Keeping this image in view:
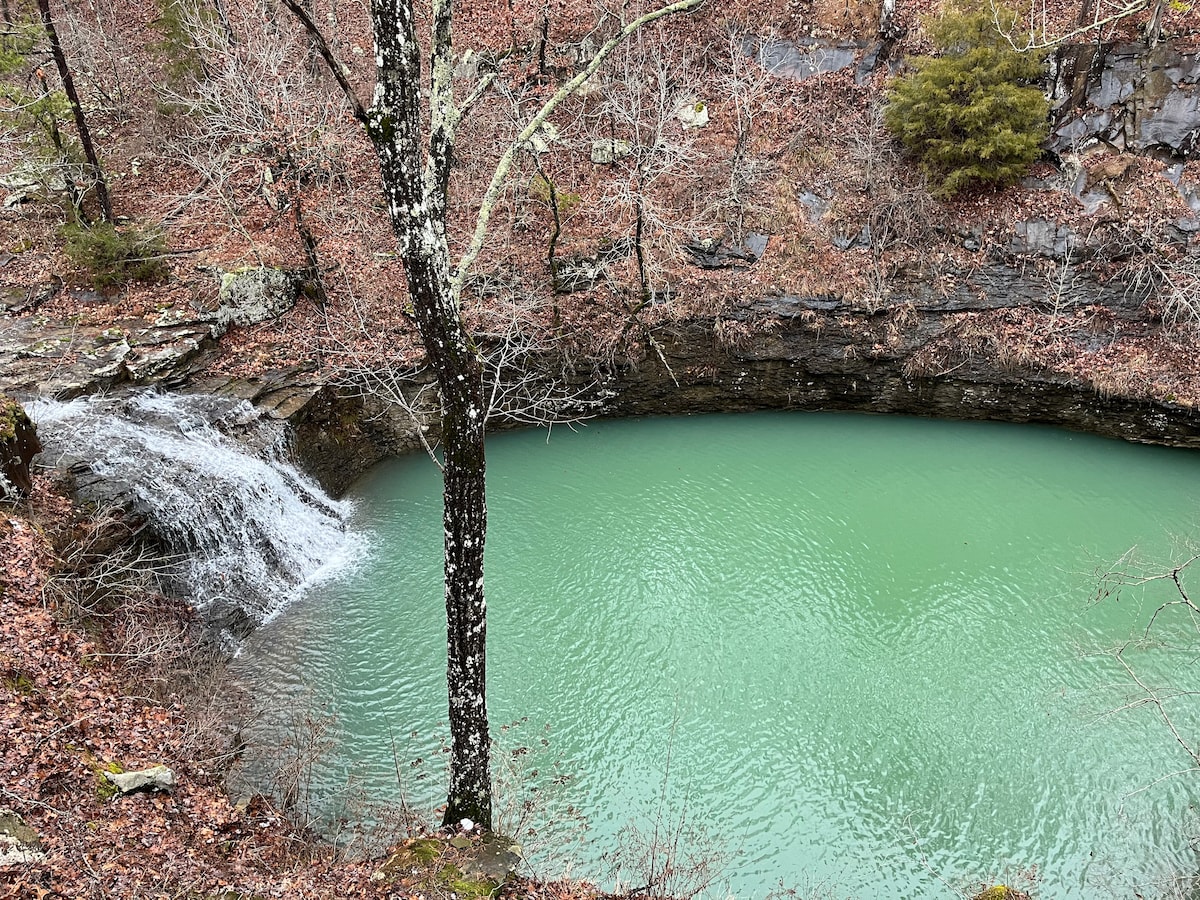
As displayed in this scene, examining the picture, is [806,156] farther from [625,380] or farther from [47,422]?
[47,422]

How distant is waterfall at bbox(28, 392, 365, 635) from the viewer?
9.92m

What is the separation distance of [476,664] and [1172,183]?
56.2ft

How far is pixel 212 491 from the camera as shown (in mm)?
10648

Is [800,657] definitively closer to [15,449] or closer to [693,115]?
[15,449]

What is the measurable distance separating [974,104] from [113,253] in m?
16.8

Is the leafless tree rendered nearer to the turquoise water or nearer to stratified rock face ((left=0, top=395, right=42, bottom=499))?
the turquoise water

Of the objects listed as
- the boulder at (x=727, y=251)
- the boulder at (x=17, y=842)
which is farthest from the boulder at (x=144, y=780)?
the boulder at (x=727, y=251)

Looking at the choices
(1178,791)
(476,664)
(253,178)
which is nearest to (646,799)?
(476,664)

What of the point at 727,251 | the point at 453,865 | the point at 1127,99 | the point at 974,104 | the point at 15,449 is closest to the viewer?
the point at 453,865

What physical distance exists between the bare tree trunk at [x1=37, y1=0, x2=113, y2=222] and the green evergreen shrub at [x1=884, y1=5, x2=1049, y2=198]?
16.0 meters

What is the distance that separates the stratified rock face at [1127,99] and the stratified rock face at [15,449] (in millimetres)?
18851

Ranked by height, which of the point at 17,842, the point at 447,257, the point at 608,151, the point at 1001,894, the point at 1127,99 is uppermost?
the point at 608,151

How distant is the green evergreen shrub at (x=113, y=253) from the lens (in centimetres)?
1401

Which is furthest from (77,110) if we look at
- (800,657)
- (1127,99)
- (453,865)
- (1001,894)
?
(1127,99)
